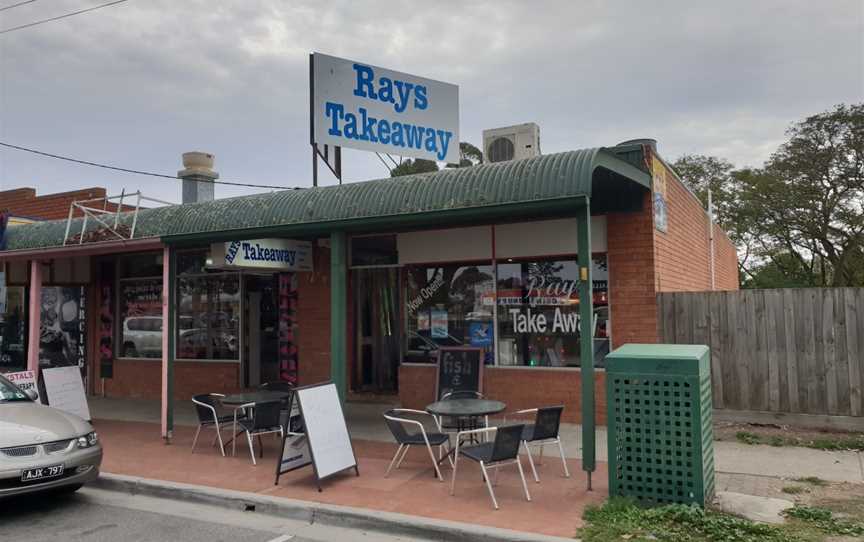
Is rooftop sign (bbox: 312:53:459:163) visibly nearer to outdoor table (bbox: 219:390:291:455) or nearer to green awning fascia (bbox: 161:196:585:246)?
green awning fascia (bbox: 161:196:585:246)

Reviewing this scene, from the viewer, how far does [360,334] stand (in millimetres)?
12148

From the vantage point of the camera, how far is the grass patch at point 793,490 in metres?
6.16

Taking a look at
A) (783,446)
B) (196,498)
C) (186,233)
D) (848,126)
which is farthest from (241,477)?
(848,126)

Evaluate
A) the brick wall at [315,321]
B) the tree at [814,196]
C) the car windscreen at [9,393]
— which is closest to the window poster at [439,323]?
the brick wall at [315,321]

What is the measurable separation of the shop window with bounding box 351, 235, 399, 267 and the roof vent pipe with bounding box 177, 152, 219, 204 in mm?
5269

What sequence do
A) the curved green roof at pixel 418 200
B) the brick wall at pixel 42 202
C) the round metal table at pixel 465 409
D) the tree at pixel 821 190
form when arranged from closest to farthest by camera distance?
the round metal table at pixel 465 409 → the curved green roof at pixel 418 200 → the brick wall at pixel 42 202 → the tree at pixel 821 190

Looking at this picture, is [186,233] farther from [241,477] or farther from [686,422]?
[686,422]

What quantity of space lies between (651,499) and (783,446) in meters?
3.26

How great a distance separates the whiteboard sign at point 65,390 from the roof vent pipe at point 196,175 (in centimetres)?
592

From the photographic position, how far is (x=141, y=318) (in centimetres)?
1394

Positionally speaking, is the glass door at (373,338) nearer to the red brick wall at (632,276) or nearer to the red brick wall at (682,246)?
the red brick wall at (632,276)

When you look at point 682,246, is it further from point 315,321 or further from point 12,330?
point 12,330

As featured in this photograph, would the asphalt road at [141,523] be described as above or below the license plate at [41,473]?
below

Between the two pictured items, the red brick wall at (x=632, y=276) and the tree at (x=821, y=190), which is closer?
the red brick wall at (x=632, y=276)
